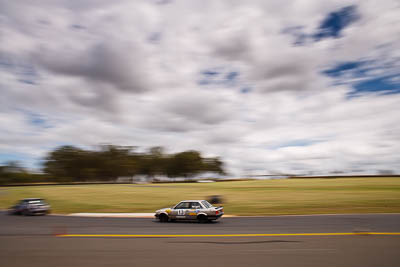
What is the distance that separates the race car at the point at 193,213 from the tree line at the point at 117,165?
10285 cm

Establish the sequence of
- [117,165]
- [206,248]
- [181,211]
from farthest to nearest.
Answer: [117,165] → [181,211] → [206,248]

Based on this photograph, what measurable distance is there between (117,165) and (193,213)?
10438cm

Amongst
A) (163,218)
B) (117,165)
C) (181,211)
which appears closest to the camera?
(181,211)

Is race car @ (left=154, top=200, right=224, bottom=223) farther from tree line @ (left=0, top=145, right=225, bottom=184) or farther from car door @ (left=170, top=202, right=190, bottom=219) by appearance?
tree line @ (left=0, top=145, right=225, bottom=184)

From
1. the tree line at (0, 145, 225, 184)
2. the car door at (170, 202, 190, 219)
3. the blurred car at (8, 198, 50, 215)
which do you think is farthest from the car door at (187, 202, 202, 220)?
the tree line at (0, 145, 225, 184)

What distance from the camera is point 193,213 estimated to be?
16094 mm

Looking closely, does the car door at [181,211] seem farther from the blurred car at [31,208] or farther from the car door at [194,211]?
the blurred car at [31,208]

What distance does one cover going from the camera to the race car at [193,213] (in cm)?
1587

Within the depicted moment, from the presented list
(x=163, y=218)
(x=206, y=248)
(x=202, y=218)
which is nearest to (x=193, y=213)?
(x=202, y=218)

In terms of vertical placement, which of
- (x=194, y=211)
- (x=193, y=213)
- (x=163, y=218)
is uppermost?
(x=194, y=211)

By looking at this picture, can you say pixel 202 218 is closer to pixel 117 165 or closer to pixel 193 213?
pixel 193 213

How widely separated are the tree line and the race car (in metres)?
103

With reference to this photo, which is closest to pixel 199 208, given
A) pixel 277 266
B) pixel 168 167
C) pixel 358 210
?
pixel 277 266

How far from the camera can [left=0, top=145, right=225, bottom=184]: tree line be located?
371 feet
